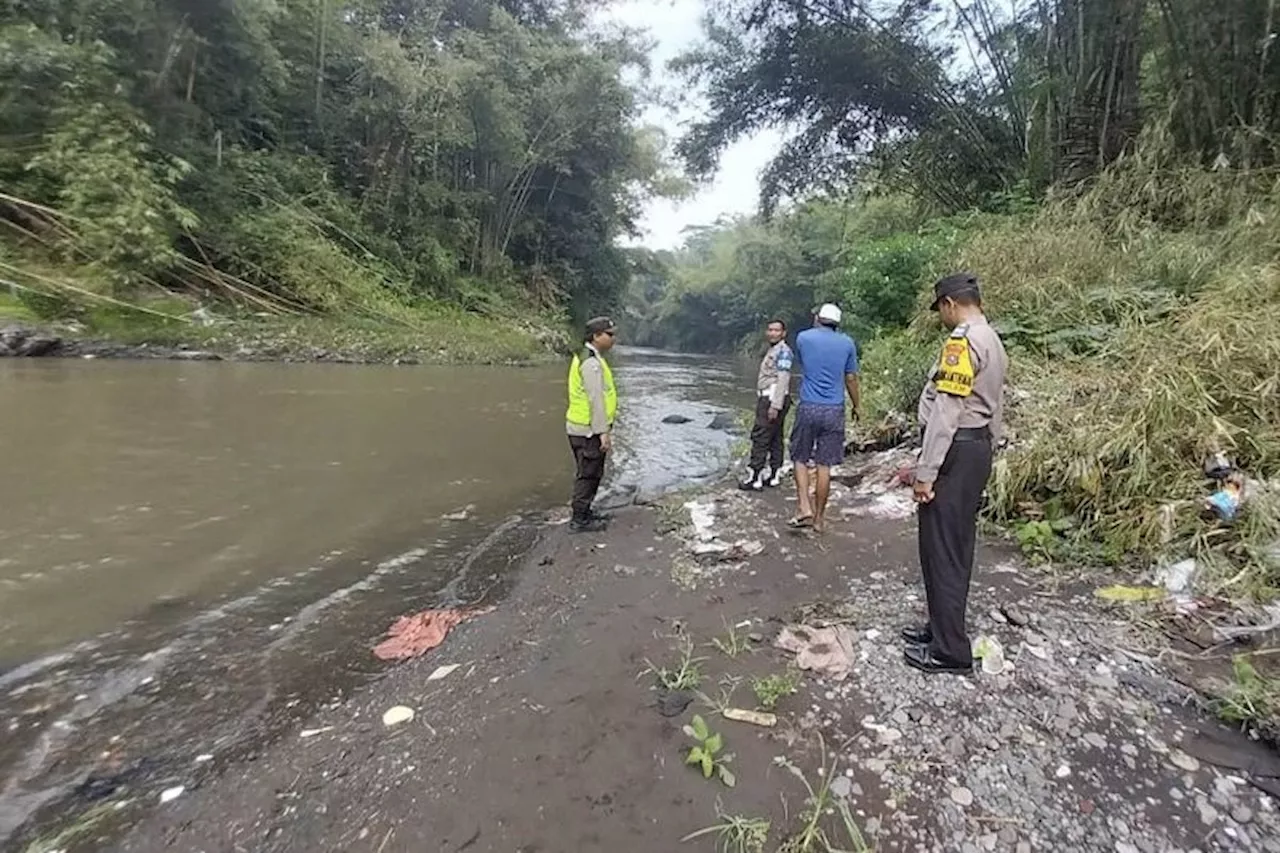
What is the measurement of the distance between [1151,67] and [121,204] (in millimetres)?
18260

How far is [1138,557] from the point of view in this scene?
4.15 metres

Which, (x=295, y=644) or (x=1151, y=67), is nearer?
(x=295, y=644)

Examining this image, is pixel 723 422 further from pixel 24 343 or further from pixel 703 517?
pixel 24 343

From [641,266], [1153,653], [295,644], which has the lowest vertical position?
[295,644]

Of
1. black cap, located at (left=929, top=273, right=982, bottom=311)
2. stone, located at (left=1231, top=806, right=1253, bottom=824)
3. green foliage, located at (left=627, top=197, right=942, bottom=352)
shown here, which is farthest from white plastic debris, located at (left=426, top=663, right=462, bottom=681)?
green foliage, located at (left=627, top=197, right=942, bottom=352)

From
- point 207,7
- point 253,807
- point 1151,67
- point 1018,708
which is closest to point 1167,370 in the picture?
point 1018,708

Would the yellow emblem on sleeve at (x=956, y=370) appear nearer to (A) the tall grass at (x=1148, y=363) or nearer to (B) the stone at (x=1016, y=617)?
(B) the stone at (x=1016, y=617)

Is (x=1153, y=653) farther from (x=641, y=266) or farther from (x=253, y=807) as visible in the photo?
(x=641, y=266)

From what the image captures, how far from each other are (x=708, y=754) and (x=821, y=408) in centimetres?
331

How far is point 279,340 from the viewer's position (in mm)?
16453

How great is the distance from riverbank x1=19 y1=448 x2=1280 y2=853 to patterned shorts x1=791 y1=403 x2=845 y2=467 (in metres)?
1.52

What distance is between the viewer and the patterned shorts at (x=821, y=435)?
5352mm

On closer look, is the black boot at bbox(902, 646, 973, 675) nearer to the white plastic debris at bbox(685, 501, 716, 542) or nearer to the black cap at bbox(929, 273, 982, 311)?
the black cap at bbox(929, 273, 982, 311)

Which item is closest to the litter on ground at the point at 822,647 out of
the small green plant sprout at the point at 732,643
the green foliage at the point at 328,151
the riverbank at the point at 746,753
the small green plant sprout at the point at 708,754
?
the riverbank at the point at 746,753
